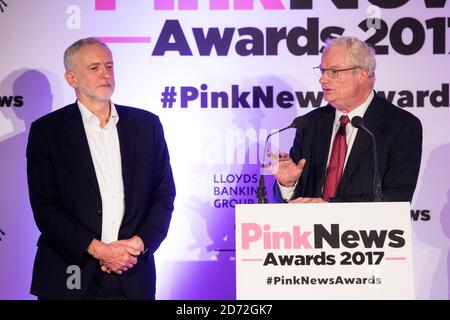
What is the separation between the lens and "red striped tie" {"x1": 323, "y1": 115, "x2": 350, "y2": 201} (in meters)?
4.92

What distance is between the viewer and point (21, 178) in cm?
578

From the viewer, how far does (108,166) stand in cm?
510

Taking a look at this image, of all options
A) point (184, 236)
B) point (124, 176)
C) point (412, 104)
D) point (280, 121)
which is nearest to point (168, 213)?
point (124, 176)

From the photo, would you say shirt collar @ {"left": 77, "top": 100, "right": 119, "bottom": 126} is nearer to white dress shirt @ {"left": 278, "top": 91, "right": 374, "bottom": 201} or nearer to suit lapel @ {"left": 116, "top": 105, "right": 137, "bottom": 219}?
suit lapel @ {"left": 116, "top": 105, "right": 137, "bottom": 219}

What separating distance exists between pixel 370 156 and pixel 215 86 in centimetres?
142

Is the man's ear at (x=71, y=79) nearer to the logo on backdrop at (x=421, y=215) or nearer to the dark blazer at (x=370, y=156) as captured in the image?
the dark blazer at (x=370, y=156)

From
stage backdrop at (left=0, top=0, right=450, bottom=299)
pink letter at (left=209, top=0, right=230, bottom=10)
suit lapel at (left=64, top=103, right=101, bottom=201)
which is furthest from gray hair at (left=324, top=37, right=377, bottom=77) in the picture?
suit lapel at (left=64, top=103, right=101, bottom=201)

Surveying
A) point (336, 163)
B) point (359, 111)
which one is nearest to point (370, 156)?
point (336, 163)

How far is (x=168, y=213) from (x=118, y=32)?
1530 millimetres

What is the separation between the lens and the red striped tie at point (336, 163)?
492 centimetres

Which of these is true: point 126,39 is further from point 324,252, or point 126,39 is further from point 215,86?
point 324,252

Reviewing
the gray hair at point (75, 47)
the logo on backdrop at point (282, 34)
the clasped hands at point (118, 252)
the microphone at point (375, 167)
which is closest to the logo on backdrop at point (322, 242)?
the microphone at point (375, 167)
